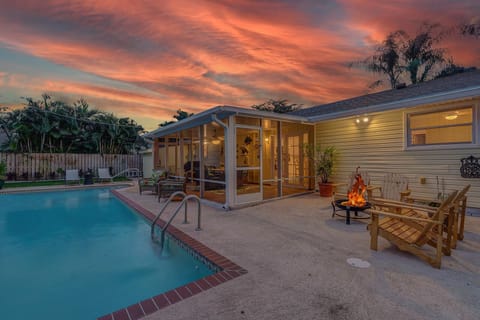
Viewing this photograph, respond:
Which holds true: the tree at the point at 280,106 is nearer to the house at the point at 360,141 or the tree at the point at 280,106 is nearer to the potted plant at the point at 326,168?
the house at the point at 360,141

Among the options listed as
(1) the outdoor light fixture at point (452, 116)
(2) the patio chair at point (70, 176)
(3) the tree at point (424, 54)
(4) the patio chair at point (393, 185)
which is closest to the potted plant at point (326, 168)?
(4) the patio chair at point (393, 185)

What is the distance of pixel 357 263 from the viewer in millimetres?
3156

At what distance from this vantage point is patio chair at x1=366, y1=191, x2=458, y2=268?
117 inches

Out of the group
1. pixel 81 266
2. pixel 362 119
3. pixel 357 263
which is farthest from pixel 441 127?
pixel 81 266

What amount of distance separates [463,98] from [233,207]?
244 inches

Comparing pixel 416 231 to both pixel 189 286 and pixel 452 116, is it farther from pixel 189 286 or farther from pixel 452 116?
pixel 452 116

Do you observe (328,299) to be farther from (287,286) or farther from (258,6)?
(258,6)

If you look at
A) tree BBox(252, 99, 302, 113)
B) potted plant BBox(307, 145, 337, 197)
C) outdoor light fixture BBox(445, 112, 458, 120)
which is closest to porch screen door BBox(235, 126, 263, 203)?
potted plant BBox(307, 145, 337, 197)

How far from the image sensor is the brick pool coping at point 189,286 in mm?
2178

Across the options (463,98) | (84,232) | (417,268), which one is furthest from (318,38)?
(84,232)

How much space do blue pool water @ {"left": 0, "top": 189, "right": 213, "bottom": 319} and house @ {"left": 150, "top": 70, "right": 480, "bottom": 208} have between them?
2811mm

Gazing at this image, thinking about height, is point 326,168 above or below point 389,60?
below

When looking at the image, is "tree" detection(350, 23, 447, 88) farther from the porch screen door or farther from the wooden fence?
the wooden fence

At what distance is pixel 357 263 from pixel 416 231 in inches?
49.8
